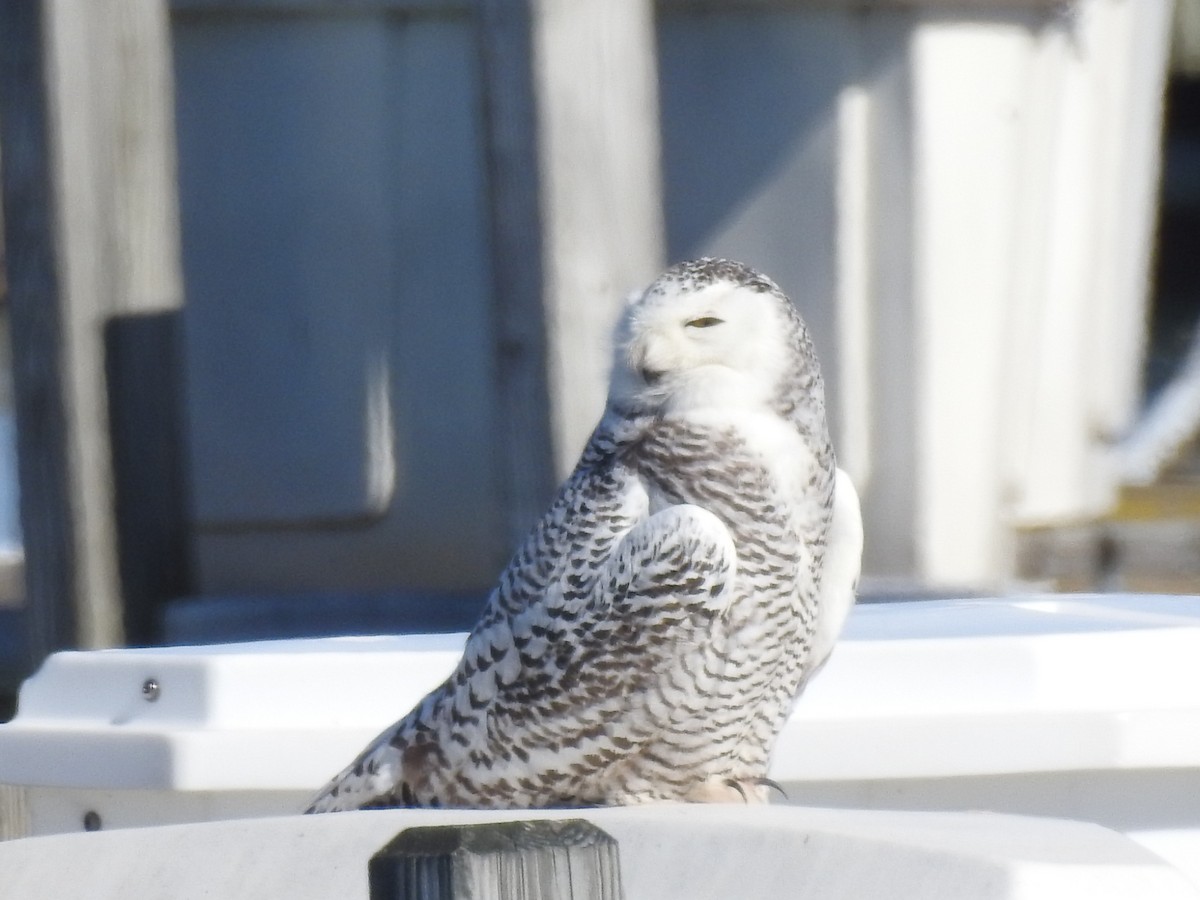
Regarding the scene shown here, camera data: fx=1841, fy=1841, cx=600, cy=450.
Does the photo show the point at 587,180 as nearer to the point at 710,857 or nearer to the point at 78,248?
the point at 78,248

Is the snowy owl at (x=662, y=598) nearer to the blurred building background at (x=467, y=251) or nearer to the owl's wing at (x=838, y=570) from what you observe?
the owl's wing at (x=838, y=570)

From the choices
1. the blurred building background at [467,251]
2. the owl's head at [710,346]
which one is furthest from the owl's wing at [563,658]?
the blurred building background at [467,251]

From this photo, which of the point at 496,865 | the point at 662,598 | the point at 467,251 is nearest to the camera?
the point at 496,865

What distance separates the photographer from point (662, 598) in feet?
7.41

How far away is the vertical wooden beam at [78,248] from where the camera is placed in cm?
322

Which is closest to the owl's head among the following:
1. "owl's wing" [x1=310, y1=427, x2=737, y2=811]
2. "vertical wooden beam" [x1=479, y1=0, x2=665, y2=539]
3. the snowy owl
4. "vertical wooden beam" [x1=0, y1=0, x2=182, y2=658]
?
the snowy owl

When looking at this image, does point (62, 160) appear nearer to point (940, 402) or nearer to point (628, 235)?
point (628, 235)

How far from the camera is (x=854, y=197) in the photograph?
3965 mm

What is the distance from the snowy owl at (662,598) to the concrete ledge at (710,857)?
0.52 m

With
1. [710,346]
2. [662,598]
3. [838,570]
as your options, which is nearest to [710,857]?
[662,598]

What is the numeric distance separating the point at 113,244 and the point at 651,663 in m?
1.49

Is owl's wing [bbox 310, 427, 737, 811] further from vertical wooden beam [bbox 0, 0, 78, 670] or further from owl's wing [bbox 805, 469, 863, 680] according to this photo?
vertical wooden beam [bbox 0, 0, 78, 670]

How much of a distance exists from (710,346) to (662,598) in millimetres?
316

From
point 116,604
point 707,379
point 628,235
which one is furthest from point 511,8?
point 116,604
